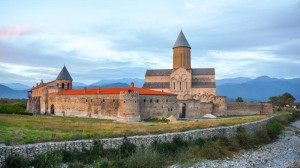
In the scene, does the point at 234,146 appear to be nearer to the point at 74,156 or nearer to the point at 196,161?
the point at 196,161

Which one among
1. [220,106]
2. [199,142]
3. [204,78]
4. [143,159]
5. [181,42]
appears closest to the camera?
[143,159]

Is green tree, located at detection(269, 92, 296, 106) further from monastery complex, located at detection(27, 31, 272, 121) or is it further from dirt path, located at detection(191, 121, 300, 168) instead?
dirt path, located at detection(191, 121, 300, 168)

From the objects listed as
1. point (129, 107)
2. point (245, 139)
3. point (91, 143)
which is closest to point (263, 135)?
point (245, 139)

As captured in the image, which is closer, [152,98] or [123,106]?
[123,106]

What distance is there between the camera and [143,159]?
48.0 feet

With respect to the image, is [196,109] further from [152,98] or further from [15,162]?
[15,162]

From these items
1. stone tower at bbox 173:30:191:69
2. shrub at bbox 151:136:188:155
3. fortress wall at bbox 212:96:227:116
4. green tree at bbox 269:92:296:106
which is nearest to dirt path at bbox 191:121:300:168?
shrub at bbox 151:136:188:155

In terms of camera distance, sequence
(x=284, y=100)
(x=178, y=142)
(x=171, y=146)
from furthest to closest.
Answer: (x=284, y=100), (x=178, y=142), (x=171, y=146)

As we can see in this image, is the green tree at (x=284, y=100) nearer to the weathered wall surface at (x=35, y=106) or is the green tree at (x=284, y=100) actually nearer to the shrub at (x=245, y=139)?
the weathered wall surface at (x=35, y=106)

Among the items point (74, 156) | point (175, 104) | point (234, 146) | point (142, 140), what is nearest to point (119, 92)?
point (175, 104)

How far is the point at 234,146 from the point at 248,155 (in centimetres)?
143

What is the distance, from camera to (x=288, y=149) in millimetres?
23547

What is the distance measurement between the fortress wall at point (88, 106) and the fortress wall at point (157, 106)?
2.90m

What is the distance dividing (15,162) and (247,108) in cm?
4324
